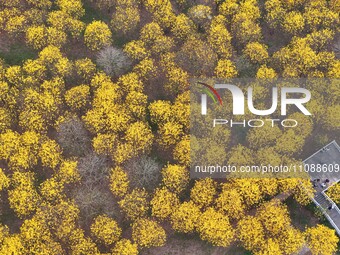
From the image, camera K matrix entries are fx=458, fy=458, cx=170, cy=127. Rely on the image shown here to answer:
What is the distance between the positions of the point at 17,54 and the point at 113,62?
14806mm

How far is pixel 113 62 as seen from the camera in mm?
60375

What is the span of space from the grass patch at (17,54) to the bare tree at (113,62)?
10.8 m

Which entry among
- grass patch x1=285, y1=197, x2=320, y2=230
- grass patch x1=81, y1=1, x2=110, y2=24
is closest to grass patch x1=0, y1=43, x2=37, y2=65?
grass patch x1=81, y1=1, x2=110, y2=24

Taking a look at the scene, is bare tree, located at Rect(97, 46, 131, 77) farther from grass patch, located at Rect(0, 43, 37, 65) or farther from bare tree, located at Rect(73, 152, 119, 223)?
bare tree, located at Rect(73, 152, 119, 223)

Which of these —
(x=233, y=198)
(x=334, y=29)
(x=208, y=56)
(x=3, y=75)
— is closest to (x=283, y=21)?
(x=334, y=29)

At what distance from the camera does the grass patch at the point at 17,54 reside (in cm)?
6399

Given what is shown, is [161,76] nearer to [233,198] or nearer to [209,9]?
[209,9]

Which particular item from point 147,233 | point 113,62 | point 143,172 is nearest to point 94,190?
point 143,172

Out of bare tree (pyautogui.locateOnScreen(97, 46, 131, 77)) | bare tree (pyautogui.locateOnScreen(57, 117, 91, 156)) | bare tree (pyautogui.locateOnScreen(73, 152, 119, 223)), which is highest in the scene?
bare tree (pyautogui.locateOnScreen(97, 46, 131, 77))

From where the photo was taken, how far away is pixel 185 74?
5938 centimetres

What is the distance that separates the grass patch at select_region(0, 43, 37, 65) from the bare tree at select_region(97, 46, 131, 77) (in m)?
10.8

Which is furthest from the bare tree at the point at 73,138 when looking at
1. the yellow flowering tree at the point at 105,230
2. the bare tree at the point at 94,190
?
the yellow flowering tree at the point at 105,230

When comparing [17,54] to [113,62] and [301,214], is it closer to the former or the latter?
[113,62]

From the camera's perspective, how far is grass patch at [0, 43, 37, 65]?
64.0 metres
